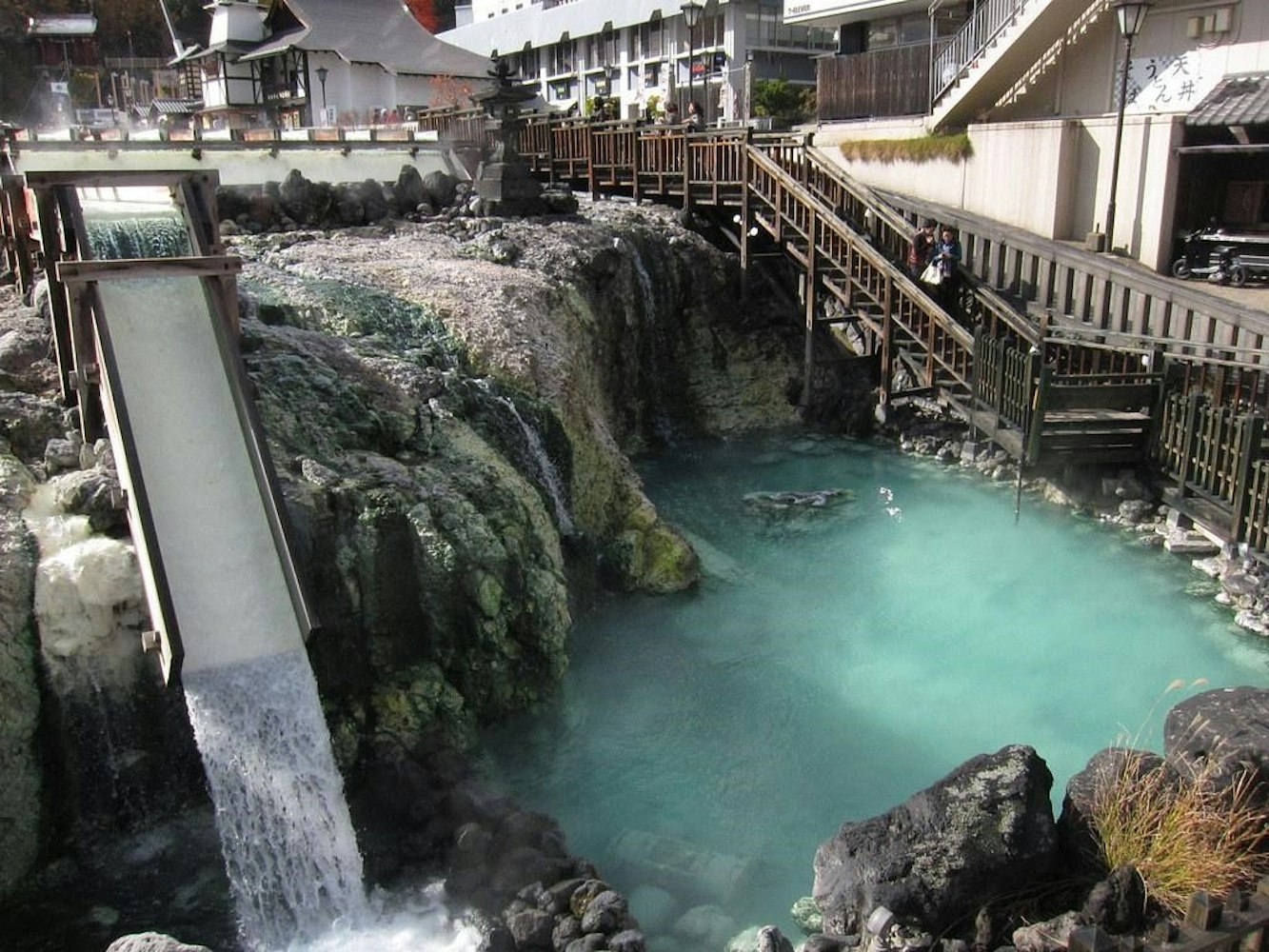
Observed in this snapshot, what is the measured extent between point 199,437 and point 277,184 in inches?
435

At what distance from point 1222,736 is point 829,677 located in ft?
13.0

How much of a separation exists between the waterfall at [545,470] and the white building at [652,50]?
944 inches

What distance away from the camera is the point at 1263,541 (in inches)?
440

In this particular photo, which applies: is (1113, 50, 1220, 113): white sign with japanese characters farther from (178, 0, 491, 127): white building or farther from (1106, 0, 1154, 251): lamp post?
(178, 0, 491, 127): white building

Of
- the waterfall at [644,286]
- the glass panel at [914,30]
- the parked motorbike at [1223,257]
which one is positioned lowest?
the waterfall at [644,286]

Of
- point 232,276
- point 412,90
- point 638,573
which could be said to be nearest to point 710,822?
point 638,573

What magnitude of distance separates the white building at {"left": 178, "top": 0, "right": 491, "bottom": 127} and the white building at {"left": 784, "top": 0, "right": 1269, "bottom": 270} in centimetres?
2149

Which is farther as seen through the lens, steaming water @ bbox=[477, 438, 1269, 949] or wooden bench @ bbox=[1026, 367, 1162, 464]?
wooden bench @ bbox=[1026, 367, 1162, 464]

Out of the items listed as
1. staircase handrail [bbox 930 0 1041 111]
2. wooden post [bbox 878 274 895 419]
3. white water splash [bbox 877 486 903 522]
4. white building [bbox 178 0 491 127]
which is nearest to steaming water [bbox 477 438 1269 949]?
white water splash [bbox 877 486 903 522]

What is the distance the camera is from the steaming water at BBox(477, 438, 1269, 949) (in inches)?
343

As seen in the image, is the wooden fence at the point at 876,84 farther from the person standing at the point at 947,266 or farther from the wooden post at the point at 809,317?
the person standing at the point at 947,266

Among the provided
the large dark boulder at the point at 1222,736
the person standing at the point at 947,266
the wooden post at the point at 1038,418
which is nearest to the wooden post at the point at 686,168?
the person standing at the point at 947,266

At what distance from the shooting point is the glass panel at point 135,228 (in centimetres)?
1101

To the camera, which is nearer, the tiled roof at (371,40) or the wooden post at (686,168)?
the wooden post at (686,168)
